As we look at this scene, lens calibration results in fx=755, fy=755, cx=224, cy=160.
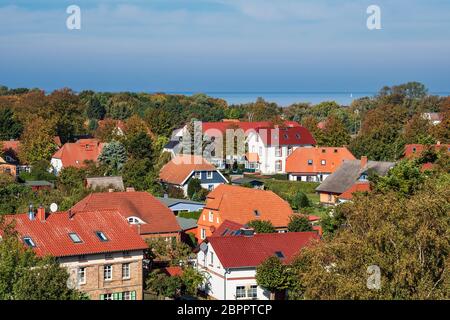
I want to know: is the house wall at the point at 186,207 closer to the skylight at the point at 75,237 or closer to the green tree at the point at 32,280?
the skylight at the point at 75,237

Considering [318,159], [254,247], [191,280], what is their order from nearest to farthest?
[191,280] → [254,247] → [318,159]

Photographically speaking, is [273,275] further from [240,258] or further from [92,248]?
[92,248]

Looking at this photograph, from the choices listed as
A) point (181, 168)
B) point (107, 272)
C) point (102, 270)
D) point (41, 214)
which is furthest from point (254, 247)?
point (181, 168)

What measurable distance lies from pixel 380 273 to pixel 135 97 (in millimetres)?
104398

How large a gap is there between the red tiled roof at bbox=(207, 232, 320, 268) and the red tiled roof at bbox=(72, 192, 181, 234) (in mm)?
6478

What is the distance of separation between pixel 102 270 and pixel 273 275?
5407 mm

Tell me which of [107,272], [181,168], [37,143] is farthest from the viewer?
[37,143]

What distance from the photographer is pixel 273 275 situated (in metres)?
24.0

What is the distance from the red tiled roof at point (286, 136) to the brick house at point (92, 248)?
128 feet

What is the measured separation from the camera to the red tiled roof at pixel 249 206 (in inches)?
1355

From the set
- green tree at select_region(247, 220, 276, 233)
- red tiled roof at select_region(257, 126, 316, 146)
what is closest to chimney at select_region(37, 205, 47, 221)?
green tree at select_region(247, 220, 276, 233)

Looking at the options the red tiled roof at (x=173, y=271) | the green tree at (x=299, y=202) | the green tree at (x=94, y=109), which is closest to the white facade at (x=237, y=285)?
the red tiled roof at (x=173, y=271)

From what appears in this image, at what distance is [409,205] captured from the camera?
53.6ft
